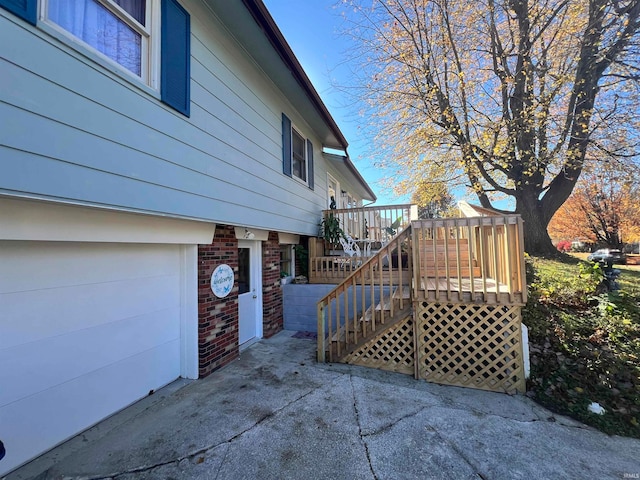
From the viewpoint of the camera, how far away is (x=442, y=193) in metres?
10.6

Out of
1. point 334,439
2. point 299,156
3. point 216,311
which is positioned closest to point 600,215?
point 299,156

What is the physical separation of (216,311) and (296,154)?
170 inches

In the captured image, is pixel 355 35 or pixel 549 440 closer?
pixel 549 440

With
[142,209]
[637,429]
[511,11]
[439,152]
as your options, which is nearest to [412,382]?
[637,429]

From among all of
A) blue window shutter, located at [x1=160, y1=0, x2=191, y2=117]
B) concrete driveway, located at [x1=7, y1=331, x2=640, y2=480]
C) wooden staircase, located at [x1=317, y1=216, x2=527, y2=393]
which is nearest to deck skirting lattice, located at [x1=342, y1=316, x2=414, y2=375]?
wooden staircase, located at [x1=317, y1=216, x2=527, y2=393]

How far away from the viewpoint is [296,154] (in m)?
6.89

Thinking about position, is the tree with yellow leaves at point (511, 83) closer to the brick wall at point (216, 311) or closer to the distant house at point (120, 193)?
the distant house at point (120, 193)

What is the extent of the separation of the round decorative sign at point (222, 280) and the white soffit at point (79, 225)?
790 millimetres

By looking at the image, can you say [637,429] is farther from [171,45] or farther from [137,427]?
[171,45]

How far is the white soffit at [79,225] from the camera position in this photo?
2123 mm

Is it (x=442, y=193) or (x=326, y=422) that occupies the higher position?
(x=442, y=193)

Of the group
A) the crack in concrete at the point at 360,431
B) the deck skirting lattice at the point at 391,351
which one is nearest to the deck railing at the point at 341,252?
the deck skirting lattice at the point at 391,351

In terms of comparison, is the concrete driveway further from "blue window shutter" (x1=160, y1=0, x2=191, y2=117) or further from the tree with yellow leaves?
the tree with yellow leaves

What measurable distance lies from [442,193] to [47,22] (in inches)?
430
